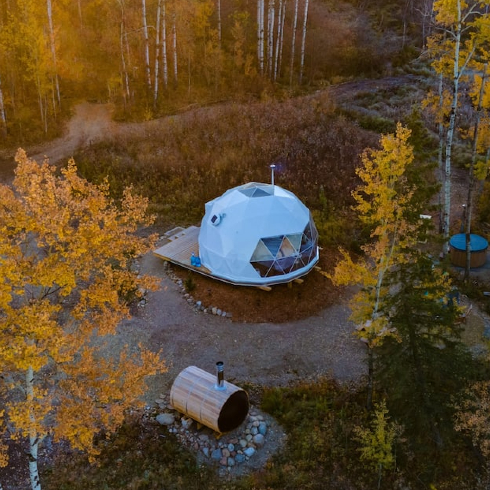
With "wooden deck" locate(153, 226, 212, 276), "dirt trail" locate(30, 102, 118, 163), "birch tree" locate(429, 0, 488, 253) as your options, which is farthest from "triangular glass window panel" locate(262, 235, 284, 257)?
"dirt trail" locate(30, 102, 118, 163)

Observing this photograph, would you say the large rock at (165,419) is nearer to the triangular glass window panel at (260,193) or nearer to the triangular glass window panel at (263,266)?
the triangular glass window panel at (263,266)

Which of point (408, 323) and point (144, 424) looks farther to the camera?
point (144, 424)

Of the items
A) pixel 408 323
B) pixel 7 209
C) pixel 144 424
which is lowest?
pixel 144 424

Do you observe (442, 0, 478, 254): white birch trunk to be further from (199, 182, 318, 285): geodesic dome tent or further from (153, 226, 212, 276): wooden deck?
(153, 226, 212, 276): wooden deck

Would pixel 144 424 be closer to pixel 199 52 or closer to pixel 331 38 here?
pixel 199 52

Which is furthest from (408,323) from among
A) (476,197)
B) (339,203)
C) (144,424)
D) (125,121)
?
(125,121)

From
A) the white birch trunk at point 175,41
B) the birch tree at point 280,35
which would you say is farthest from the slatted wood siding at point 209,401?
the birch tree at point 280,35

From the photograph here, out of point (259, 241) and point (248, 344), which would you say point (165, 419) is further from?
point (259, 241)
